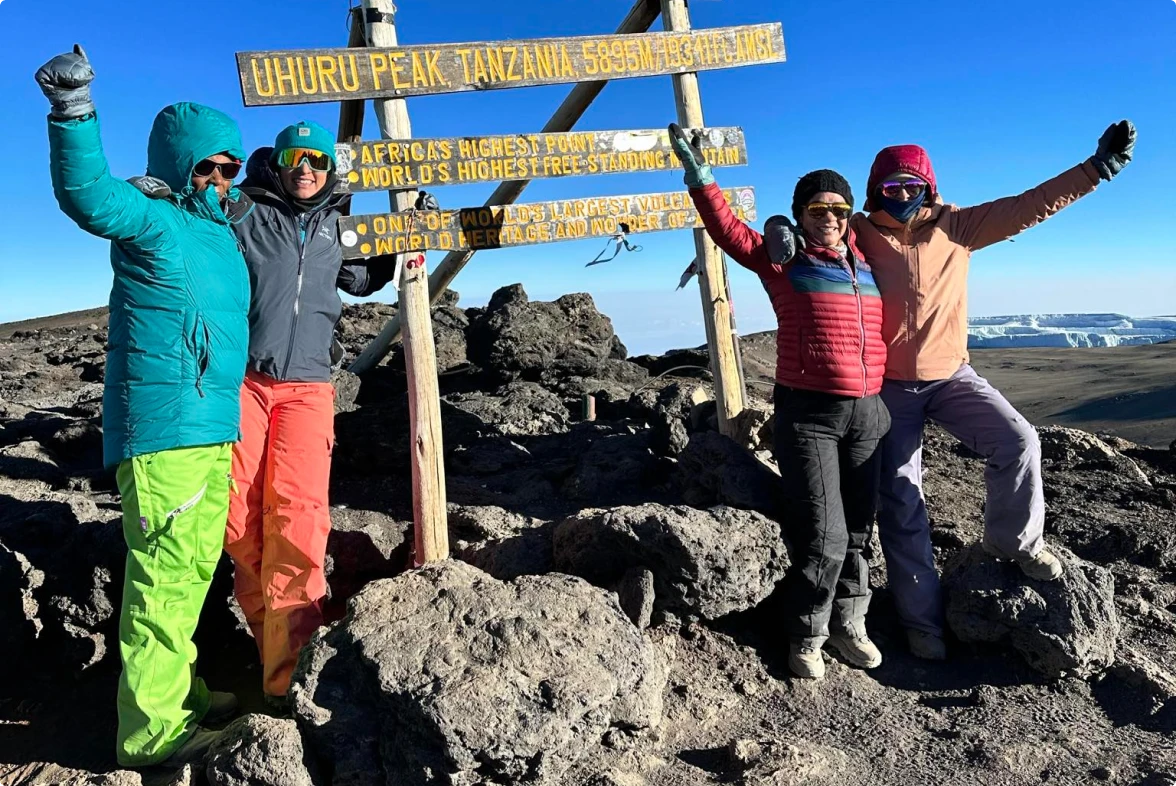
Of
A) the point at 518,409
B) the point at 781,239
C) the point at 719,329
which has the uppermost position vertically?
the point at 781,239

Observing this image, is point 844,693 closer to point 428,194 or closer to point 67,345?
point 428,194

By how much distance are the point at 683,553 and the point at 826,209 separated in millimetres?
1748

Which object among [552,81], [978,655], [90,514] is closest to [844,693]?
[978,655]

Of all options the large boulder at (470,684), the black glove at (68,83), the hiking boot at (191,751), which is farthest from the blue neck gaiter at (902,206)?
the hiking boot at (191,751)

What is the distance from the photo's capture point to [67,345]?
14320 millimetres

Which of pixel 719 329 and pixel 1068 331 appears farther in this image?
pixel 1068 331

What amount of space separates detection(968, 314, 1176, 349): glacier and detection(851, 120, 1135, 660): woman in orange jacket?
26.3 metres

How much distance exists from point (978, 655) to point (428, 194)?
3776mm

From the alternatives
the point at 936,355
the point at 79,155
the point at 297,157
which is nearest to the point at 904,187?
the point at 936,355

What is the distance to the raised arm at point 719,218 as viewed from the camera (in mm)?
3795

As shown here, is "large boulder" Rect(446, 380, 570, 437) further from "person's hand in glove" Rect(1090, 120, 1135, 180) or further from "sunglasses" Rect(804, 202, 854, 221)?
"person's hand in glove" Rect(1090, 120, 1135, 180)

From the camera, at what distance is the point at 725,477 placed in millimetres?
4254

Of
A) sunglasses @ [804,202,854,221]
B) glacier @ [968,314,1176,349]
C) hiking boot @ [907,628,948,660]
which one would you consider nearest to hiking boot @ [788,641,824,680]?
hiking boot @ [907,628,948,660]

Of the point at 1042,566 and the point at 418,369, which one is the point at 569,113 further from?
the point at 1042,566
